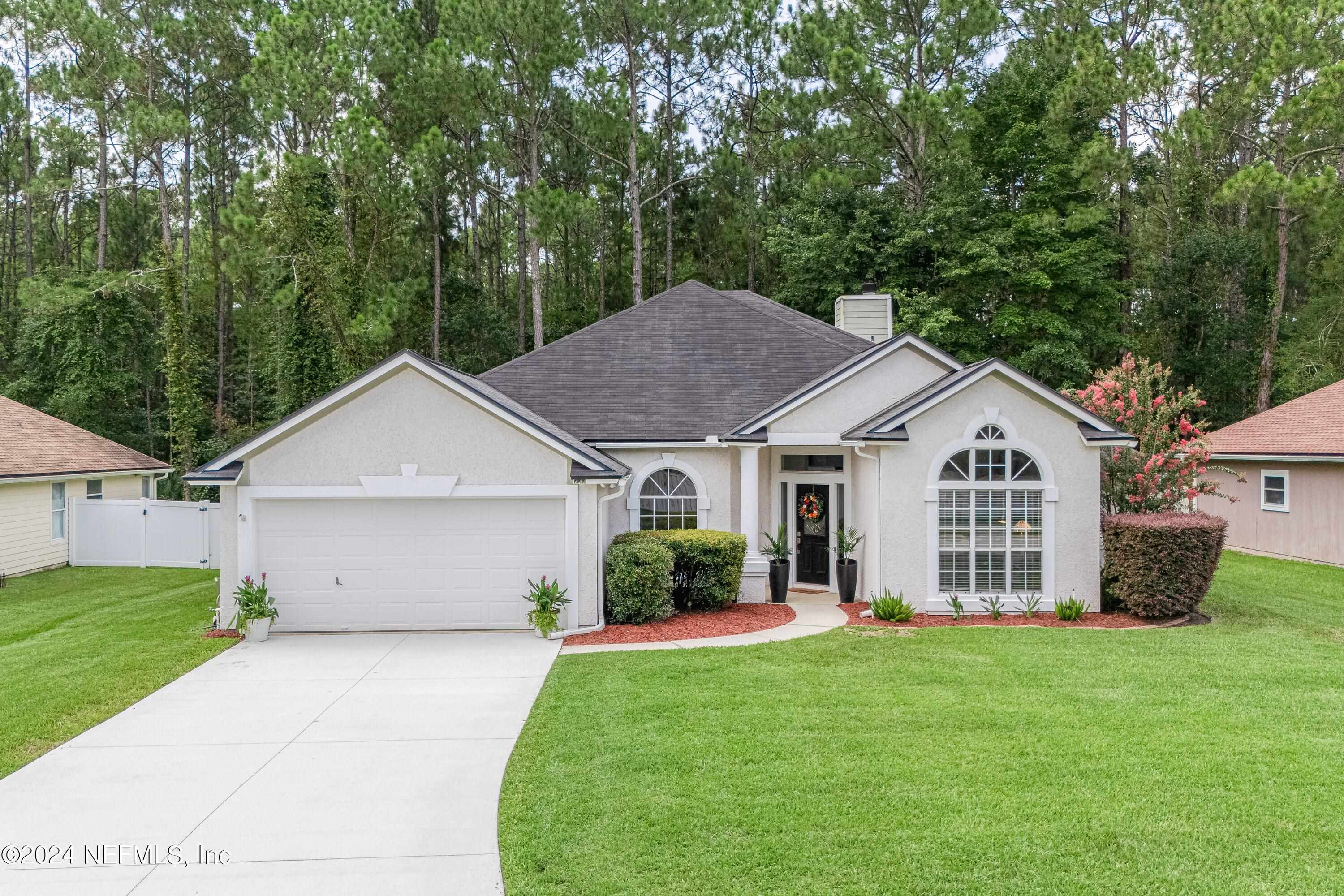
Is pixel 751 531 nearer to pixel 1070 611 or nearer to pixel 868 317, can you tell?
pixel 1070 611

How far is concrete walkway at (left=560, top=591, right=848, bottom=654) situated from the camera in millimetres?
10844

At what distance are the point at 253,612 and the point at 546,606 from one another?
12.9 feet

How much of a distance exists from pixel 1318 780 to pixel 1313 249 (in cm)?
3241

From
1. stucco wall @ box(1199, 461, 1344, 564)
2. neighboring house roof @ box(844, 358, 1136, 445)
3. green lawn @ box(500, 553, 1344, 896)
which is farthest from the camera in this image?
stucco wall @ box(1199, 461, 1344, 564)

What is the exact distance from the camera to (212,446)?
2816 centimetres

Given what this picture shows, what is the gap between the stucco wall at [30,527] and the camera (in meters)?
16.8

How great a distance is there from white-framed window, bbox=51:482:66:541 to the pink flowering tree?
2092 cm

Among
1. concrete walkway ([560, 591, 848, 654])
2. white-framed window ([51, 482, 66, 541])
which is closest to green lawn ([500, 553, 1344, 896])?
concrete walkway ([560, 591, 848, 654])

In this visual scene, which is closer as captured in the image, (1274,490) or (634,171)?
(1274,490)

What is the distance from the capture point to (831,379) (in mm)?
13969

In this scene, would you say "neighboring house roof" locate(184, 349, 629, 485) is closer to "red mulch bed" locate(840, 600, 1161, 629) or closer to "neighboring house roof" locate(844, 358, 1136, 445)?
"neighboring house roof" locate(844, 358, 1136, 445)

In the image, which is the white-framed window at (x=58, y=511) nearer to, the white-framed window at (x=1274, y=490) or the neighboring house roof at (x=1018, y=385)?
the neighboring house roof at (x=1018, y=385)

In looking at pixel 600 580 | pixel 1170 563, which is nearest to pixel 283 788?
pixel 600 580

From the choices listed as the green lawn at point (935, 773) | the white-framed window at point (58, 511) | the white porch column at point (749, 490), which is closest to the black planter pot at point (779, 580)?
the white porch column at point (749, 490)
